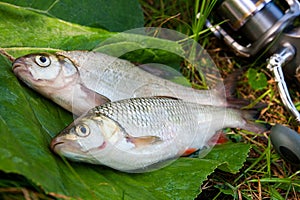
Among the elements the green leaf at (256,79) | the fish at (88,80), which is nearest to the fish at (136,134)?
the fish at (88,80)

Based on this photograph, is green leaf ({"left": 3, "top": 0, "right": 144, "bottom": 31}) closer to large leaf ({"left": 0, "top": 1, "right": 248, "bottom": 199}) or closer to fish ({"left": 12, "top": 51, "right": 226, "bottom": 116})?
large leaf ({"left": 0, "top": 1, "right": 248, "bottom": 199})

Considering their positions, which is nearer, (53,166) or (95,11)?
(53,166)

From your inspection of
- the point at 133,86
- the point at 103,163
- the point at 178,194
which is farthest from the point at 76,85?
the point at 178,194

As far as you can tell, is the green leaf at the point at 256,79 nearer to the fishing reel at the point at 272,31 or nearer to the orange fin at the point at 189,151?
the fishing reel at the point at 272,31

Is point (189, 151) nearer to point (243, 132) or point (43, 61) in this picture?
point (243, 132)

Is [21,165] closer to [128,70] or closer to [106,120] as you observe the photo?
[106,120]

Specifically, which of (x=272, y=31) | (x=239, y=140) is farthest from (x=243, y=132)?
(x=272, y=31)

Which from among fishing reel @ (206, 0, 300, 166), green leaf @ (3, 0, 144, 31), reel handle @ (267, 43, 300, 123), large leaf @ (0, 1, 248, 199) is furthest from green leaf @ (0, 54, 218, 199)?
fishing reel @ (206, 0, 300, 166)

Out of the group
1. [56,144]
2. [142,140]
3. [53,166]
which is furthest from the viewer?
[142,140]
